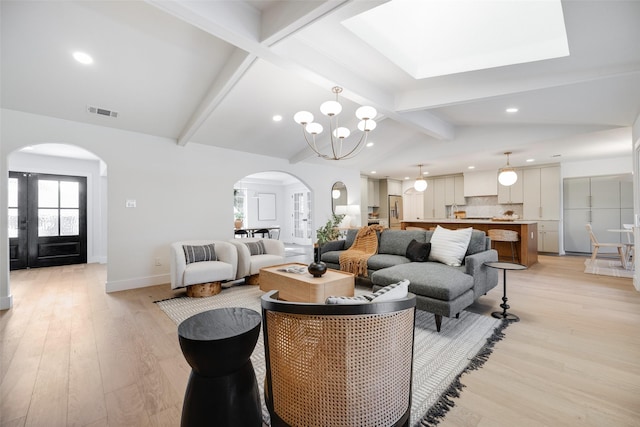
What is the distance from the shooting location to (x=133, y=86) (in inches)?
128

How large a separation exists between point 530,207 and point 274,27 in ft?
26.4

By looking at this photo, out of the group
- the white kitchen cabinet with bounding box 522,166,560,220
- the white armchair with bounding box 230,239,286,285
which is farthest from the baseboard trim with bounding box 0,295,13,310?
the white kitchen cabinet with bounding box 522,166,560,220

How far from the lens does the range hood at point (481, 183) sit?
784 centimetres

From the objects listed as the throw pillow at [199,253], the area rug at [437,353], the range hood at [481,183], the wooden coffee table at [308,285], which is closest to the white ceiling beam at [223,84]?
the throw pillow at [199,253]

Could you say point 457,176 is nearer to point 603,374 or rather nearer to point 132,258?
point 603,374

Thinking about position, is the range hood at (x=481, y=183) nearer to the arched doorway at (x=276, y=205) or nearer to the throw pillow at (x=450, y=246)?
the arched doorway at (x=276, y=205)

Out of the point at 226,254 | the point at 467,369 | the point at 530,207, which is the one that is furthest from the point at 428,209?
the point at 467,369

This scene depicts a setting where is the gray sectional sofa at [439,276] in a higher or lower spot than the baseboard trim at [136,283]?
higher

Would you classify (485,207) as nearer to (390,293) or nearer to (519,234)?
(519,234)

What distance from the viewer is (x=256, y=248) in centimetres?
472

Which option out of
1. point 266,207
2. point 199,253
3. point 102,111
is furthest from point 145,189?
point 266,207

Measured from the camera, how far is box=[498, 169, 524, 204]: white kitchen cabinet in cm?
745

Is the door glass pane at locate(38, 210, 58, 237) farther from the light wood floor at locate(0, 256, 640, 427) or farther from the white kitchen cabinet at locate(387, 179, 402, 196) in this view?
the white kitchen cabinet at locate(387, 179, 402, 196)

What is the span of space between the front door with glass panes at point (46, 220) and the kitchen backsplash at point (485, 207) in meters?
10.4
